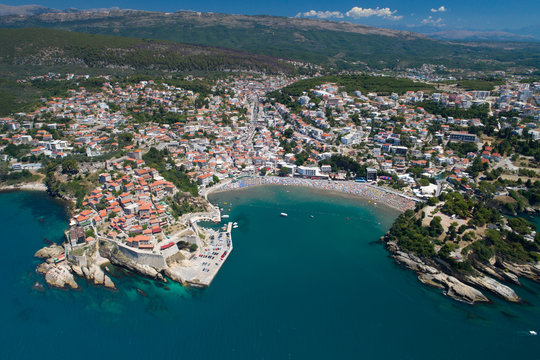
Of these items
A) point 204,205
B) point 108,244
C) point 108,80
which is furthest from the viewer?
point 108,80

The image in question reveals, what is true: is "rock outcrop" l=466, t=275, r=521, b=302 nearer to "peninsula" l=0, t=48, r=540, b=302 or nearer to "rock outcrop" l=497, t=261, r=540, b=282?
"peninsula" l=0, t=48, r=540, b=302

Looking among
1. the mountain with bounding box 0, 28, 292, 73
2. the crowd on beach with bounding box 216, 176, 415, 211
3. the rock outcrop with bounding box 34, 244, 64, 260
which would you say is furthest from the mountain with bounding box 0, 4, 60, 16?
the rock outcrop with bounding box 34, 244, 64, 260

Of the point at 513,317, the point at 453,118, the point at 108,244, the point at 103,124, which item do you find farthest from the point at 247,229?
the point at 453,118

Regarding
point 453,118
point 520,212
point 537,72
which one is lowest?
point 520,212

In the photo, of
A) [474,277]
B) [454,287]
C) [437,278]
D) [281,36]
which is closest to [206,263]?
[437,278]

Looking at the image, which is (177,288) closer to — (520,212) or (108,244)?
(108,244)

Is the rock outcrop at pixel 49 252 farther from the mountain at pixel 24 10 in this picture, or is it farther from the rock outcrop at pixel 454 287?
the mountain at pixel 24 10

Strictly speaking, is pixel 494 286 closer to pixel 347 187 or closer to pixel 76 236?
pixel 347 187

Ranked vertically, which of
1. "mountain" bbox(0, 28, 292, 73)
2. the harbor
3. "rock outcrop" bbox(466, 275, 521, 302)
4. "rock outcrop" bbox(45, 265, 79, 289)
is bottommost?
"rock outcrop" bbox(45, 265, 79, 289)
